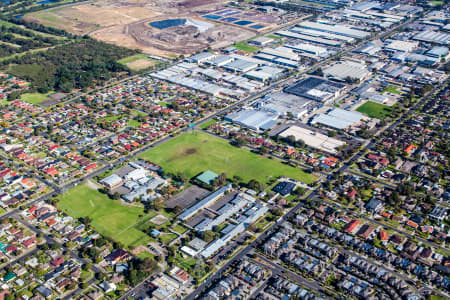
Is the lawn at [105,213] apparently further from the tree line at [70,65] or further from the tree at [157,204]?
the tree line at [70,65]

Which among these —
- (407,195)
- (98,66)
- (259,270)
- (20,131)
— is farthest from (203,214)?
(98,66)

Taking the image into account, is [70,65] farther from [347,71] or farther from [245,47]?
[347,71]

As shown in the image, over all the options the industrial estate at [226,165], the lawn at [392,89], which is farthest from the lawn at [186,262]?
the lawn at [392,89]

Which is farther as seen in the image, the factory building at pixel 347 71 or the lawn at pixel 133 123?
the factory building at pixel 347 71

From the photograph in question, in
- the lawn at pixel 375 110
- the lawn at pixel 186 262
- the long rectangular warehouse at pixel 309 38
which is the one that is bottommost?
the lawn at pixel 186 262

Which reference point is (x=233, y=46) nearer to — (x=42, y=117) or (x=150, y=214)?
(x=42, y=117)

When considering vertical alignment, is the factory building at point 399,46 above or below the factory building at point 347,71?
above

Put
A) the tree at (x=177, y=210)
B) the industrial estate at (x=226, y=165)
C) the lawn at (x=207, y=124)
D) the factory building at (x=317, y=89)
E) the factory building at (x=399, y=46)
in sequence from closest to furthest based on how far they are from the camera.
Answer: the industrial estate at (x=226, y=165) < the tree at (x=177, y=210) < the lawn at (x=207, y=124) < the factory building at (x=317, y=89) < the factory building at (x=399, y=46)
